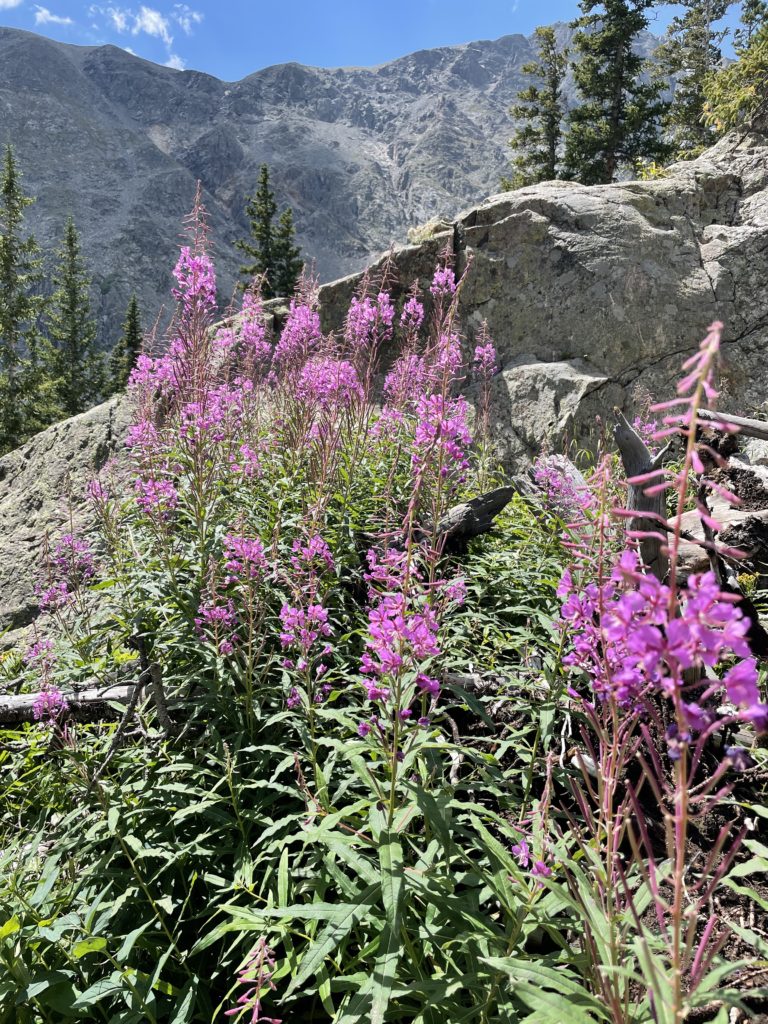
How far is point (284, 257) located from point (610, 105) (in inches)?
699

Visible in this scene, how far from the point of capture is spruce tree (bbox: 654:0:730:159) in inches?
1045

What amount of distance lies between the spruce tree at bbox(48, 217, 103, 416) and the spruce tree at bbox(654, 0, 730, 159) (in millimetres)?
35630

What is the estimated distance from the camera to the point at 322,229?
175 meters

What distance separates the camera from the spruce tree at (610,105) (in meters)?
23.5

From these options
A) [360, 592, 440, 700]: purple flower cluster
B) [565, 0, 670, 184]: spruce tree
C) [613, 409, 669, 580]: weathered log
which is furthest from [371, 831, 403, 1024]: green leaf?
[565, 0, 670, 184]: spruce tree

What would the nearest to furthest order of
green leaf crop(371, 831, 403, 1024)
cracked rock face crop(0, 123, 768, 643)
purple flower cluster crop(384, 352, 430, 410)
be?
green leaf crop(371, 831, 403, 1024)
purple flower cluster crop(384, 352, 430, 410)
cracked rock face crop(0, 123, 768, 643)

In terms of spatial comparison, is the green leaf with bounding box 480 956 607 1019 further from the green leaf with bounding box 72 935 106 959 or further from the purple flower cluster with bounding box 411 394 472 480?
the purple flower cluster with bounding box 411 394 472 480

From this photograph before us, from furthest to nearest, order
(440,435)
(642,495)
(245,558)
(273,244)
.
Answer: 1. (273,244)
2. (642,495)
3. (245,558)
4. (440,435)

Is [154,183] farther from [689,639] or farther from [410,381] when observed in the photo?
[689,639]

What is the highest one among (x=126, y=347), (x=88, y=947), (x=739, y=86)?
(x=739, y=86)

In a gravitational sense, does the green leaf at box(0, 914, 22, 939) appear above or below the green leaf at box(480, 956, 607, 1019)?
below

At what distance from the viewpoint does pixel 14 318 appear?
27.7 meters

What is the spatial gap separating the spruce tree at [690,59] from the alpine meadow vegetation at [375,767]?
3069 centimetres

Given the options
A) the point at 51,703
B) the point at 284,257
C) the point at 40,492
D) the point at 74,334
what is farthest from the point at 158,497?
the point at 74,334
